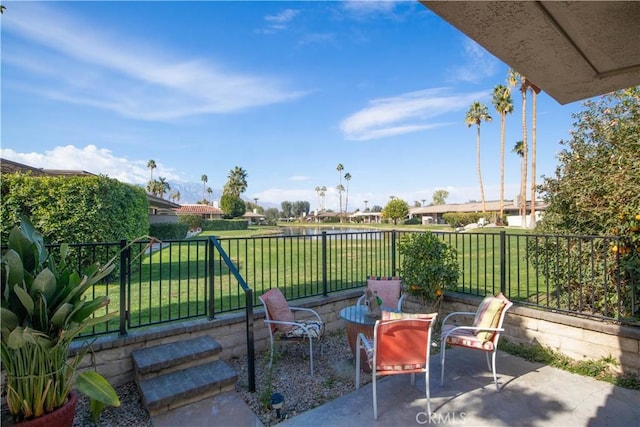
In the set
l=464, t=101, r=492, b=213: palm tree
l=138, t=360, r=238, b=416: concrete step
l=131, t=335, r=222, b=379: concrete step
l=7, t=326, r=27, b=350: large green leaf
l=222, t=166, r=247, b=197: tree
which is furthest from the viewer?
l=222, t=166, r=247, b=197: tree

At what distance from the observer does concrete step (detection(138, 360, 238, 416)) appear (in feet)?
9.23

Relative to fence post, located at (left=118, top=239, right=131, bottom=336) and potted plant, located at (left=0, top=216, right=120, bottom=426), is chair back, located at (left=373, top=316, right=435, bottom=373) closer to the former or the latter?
potted plant, located at (left=0, top=216, right=120, bottom=426)

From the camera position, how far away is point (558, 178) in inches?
175

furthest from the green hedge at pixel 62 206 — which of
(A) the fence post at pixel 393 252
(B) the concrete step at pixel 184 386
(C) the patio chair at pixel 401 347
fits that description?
(C) the patio chair at pixel 401 347

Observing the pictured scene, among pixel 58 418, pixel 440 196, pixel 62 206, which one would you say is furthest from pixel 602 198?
pixel 440 196

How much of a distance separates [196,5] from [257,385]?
17.3 feet

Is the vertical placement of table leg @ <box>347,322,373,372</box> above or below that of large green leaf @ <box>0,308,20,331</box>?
below

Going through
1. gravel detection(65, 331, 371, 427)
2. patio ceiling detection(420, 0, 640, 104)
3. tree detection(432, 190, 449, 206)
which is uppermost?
tree detection(432, 190, 449, 206)

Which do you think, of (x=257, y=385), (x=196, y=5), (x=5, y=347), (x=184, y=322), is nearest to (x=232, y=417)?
(x=257, y=385)

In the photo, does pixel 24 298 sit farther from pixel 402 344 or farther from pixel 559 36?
pixel 559 36

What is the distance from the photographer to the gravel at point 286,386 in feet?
9.36

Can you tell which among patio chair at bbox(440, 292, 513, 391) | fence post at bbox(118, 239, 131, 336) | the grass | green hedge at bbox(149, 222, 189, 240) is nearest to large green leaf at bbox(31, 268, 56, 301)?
fence post at bbox(118, 239, 131, 336)

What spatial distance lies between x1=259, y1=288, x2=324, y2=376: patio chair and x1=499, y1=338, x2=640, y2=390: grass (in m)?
2.61

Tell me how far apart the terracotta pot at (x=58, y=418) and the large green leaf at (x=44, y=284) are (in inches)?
32.1
